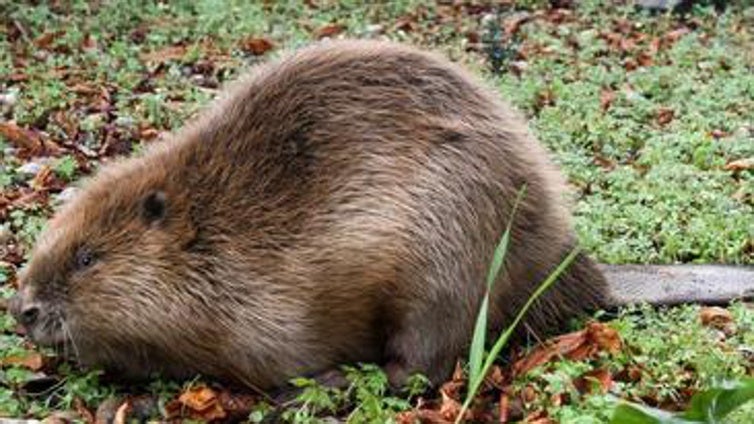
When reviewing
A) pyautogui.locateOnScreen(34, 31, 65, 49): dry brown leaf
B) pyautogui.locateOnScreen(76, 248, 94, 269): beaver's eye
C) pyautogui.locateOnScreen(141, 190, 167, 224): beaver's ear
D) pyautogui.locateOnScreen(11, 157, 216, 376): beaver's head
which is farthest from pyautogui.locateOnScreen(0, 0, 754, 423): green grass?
pyautogui.locateOnScreen(141, 190, 167, 224): beaver's ear

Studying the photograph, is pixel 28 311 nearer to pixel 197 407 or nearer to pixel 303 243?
pixel 197 407

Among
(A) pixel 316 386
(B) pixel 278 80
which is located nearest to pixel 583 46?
(B) pixel 278 80

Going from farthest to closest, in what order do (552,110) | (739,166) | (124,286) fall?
1. (552,110)
2. (739,166)
3. (124,286)

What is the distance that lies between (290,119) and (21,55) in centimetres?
367

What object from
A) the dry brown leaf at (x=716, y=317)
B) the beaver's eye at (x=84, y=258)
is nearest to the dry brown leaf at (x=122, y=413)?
the beaver's eye at (x=84, y=258)

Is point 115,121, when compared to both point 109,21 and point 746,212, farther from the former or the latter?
point 746,212

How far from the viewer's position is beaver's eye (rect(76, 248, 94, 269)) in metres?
3.21

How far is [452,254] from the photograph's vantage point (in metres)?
3.16

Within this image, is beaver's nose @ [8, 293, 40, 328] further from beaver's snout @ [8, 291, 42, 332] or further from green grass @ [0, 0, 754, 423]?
green grass @ [0, 0, 754, 423]

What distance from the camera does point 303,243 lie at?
320cm

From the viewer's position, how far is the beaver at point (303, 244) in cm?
316

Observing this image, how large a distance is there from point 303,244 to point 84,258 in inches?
22.7

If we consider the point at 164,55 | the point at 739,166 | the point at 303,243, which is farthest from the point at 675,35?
the point at 303,243

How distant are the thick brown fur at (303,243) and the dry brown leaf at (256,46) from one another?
12.3 feet
